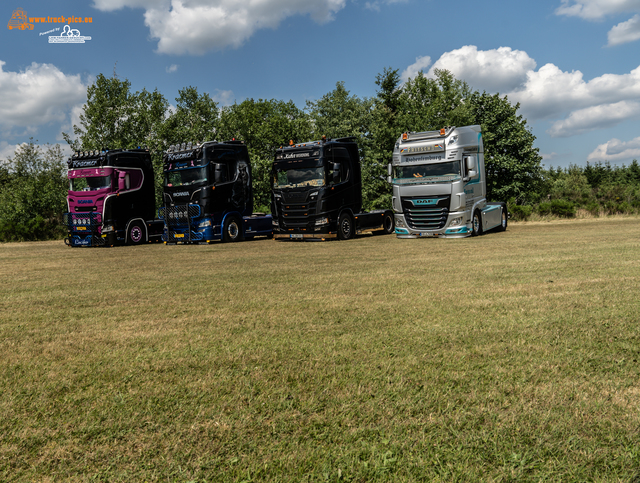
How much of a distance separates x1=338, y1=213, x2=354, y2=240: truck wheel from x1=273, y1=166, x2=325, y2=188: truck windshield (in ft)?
5.53

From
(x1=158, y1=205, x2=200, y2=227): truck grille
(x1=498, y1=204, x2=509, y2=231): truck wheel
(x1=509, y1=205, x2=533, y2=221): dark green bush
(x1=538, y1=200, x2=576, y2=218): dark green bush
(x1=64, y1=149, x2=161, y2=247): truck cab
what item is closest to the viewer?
(x1=158, y1=205, x2=200, y2=227): truck grille

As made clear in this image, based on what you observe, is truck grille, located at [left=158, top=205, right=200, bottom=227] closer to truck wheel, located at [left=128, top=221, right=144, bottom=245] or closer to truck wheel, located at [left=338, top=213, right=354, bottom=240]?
truck wheel, located at [left=128, top=221, right=144, bottom=245]

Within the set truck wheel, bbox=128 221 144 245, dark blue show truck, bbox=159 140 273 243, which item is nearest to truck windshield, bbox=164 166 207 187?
dark blue show truck, bbox=159 140 273 243

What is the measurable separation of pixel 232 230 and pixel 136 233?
4161 millimetres

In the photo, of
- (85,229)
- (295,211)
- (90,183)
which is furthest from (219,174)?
(85,229)

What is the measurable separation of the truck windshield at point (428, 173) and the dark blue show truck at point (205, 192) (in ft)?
21.0

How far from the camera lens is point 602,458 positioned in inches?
96.3

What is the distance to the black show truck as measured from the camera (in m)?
18.5

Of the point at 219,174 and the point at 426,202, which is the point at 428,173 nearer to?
the point at 426,202

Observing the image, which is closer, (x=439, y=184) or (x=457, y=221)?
(x=457, y=221)

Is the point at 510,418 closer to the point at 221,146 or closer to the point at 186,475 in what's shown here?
the point at 186,475

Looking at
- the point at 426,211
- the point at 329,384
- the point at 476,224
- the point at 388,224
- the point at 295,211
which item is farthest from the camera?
the point at 388,224

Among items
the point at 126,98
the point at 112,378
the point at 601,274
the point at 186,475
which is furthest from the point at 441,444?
the point at 126,98

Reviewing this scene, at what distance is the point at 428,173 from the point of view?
18.0m
